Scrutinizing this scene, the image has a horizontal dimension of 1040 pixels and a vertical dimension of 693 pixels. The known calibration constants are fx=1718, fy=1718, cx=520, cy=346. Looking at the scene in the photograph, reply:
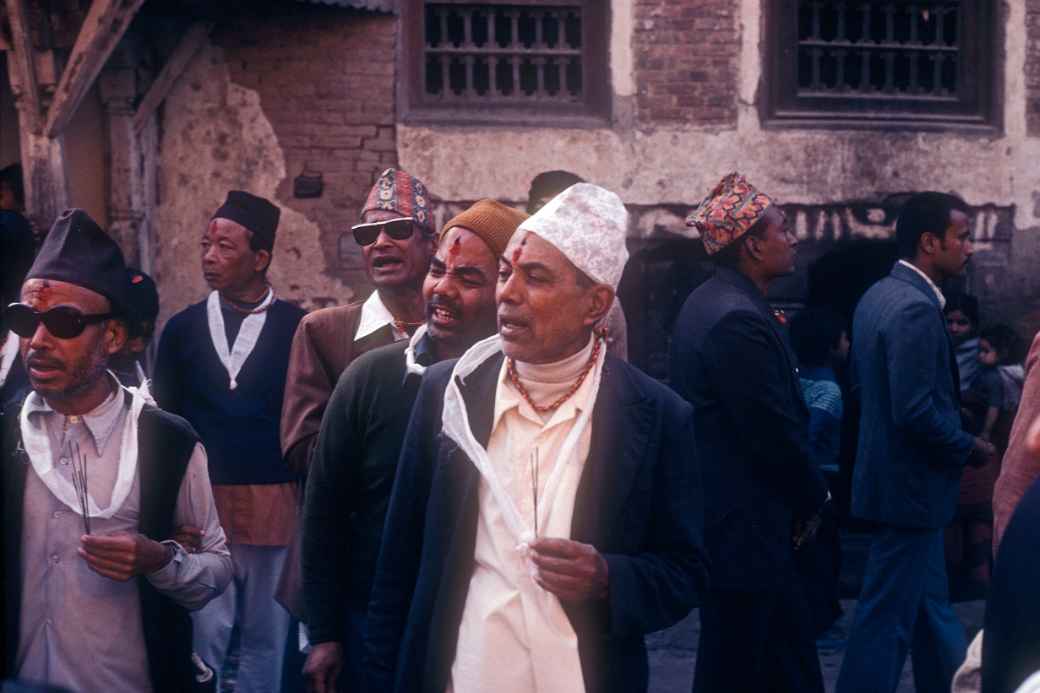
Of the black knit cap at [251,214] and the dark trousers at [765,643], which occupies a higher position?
the black knit cap at [251,214]

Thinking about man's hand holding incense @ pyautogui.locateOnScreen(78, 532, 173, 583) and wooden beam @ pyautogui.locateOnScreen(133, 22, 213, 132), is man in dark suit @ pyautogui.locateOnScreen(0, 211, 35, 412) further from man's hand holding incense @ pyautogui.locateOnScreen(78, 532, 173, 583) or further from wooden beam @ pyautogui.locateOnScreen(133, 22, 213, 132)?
wooden beam @ pyautogui.locateOnScreen(133, 22, 213, 132)

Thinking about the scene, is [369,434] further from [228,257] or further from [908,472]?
[908,472]

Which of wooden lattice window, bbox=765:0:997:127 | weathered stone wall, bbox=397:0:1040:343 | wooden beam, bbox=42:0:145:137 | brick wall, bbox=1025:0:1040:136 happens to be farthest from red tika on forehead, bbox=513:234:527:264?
brick wall, bbox=1025:0:1040:136

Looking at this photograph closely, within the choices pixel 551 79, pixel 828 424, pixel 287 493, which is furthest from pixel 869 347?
pixel 551 79

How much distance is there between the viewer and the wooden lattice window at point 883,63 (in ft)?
36.7

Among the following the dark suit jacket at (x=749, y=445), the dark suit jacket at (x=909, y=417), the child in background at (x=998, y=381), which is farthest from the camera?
the child in background at (x=998, y=381)

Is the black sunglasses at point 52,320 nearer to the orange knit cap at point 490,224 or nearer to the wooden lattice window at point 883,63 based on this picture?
the orange knit cap at point 490,224

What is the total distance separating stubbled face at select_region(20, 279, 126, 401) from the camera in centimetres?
391

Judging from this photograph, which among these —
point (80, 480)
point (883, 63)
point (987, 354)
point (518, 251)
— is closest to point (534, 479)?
point (518, 251)

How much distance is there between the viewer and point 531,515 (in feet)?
11.6

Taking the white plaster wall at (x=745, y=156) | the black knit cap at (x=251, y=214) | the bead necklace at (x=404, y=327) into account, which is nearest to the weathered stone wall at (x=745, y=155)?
the white plaster wall at (x=745, y=156)

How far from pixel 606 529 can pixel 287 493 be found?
3085mm

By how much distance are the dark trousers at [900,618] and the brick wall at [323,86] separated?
16.4ft

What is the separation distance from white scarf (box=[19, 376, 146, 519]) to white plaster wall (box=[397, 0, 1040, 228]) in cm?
684
